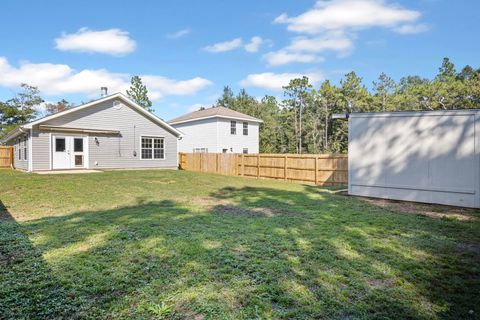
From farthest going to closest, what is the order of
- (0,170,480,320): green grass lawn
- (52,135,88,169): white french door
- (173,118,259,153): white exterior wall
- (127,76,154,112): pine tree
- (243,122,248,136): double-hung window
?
1. (127,76,154,112): pine tree
2. (243,122,248,136): double-hung window
3. (173,118,259,153): white exterior wall
4. (52,135,88,169): white french door
5. (0,170,480,320): green grass lawn

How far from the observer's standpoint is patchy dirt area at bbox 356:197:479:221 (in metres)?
7.45

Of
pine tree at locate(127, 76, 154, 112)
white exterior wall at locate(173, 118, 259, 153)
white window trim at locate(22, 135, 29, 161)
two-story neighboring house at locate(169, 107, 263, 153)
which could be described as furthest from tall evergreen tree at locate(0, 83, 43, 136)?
white exterior wall at locate(173, 118, 259, 153)

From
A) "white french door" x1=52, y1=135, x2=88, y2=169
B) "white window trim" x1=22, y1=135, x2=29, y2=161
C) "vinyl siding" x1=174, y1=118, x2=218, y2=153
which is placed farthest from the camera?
"vinyl siding" x1=174, y1=118, x2=218, y2=153

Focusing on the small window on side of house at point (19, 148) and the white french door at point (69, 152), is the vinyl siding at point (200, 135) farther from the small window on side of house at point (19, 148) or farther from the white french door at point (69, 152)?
the small window on side of house at point (19, 148)

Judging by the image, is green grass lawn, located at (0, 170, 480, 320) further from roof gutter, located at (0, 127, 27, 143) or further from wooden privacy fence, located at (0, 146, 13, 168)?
wooden privacy fence, located at (0, 146, 13, 168)

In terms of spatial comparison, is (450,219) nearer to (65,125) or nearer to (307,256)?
(307,256)

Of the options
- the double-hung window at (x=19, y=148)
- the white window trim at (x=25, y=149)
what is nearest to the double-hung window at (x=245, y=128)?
the white window trim at (x=25, y=149)

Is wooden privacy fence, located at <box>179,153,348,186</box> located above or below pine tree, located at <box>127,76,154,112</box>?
below

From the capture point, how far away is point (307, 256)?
Answer: 13.9 feet

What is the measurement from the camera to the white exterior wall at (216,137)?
27.1m

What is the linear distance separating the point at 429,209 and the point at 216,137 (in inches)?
796

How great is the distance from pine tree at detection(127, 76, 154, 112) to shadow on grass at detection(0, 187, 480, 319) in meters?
35.8

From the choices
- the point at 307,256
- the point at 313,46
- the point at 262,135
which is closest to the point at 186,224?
the point at 307,256

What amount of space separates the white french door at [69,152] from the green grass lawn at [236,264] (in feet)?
38.1
